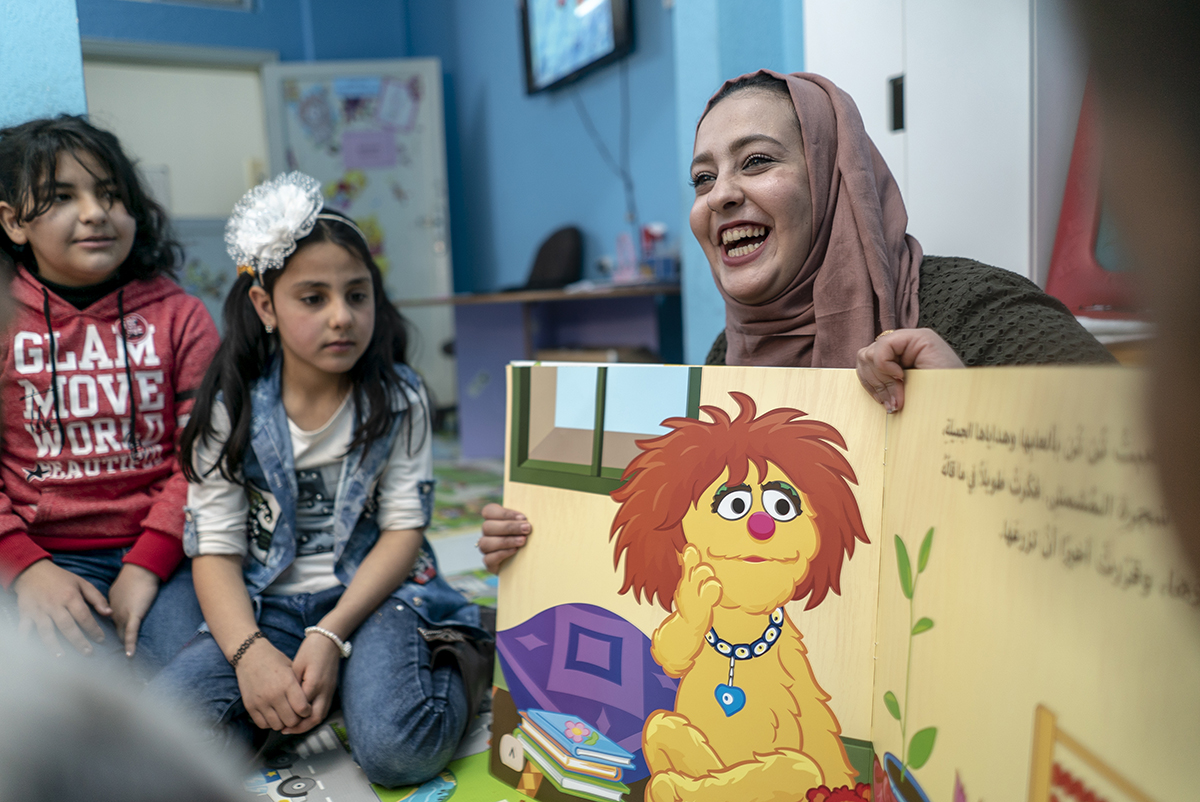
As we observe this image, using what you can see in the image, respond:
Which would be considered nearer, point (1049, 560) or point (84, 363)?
point (1049, 560)

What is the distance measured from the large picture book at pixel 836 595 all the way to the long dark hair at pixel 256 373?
38 centimetres

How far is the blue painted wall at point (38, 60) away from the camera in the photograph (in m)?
1.32

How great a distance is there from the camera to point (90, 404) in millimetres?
1295

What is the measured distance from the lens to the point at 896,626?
0.71 metres

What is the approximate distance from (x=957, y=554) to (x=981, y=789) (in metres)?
0.17

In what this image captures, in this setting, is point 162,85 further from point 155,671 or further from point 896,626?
point 896,626

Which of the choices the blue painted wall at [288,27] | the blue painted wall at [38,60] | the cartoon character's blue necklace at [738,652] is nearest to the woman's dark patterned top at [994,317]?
the cartoon character's blue necklace at [738,652]

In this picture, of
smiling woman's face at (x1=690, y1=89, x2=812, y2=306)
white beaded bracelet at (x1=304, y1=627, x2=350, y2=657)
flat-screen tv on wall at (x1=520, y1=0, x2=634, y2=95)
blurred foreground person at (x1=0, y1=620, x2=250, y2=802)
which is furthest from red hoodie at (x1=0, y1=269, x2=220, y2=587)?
flat-screen tv on wall at (x1=520, y1=0, x2=634, y2=95)

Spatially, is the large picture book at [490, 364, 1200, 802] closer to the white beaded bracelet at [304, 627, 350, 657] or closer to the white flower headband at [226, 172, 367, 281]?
the white beaded bracelet at [304, 627, 350, 657]

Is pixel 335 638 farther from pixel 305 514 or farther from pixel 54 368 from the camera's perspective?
pixel 54 368

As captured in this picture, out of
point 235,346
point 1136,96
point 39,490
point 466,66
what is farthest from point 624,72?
point 1136,96

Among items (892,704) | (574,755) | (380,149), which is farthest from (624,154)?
(892,704)

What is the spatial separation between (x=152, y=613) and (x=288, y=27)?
4.68m

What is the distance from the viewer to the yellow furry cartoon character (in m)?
0.78
